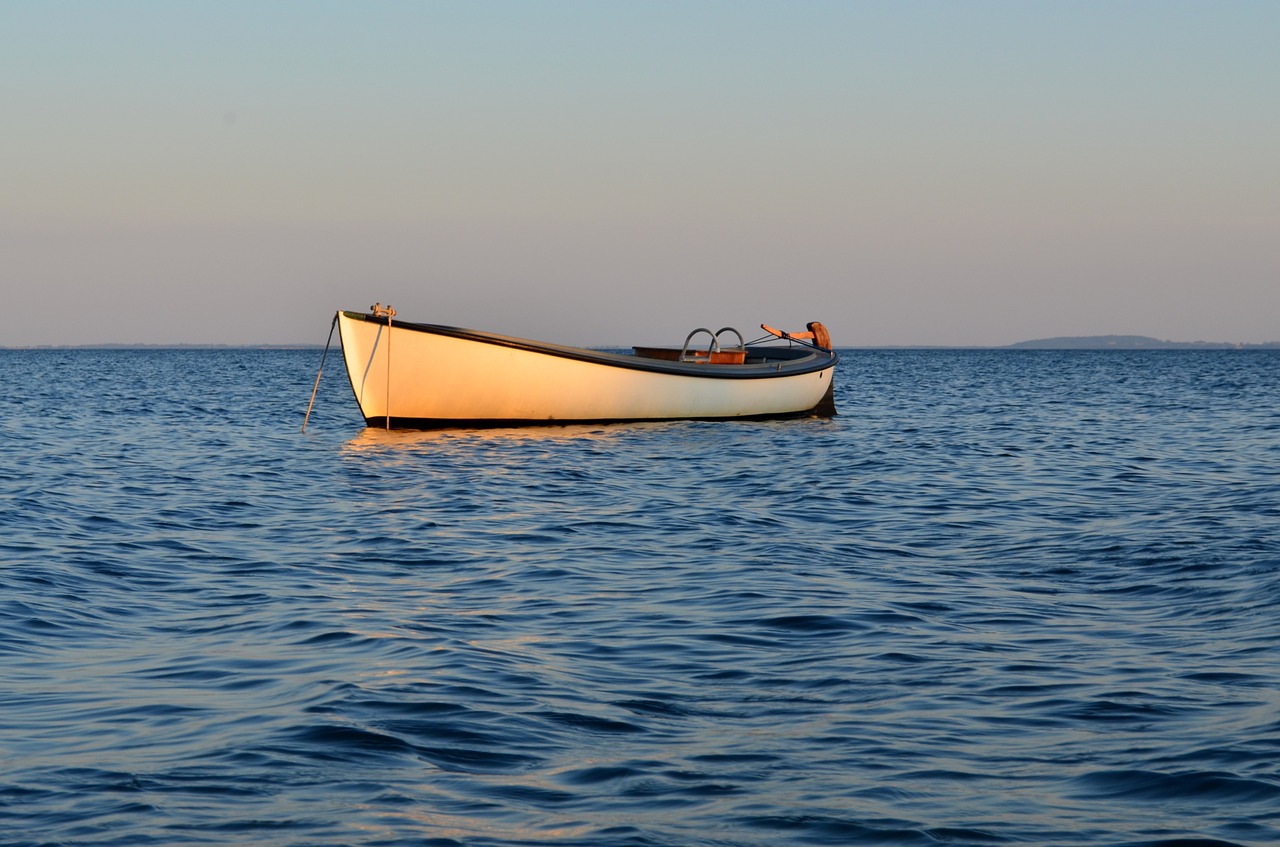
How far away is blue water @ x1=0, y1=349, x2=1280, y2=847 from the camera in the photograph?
4582 mm

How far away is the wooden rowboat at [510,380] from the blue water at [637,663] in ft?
19.6

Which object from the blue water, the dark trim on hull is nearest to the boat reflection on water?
the dark trim on hull

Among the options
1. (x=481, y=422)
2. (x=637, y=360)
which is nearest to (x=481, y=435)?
(x=481, y=422)

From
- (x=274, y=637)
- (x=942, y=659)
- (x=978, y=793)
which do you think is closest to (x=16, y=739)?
(x=274, y=637)

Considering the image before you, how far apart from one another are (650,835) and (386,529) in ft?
27.3

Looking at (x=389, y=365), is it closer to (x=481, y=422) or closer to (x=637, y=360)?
(x=481, y=422)

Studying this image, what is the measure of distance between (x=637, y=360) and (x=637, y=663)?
16939 mm

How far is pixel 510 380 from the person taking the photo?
23078 millimetres

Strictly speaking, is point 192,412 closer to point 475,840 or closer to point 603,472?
point 603,472

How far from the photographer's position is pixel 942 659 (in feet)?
22.8

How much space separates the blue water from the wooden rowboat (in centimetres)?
598

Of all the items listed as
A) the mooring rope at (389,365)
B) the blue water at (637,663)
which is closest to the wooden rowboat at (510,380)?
the mooring rope at (389,365)

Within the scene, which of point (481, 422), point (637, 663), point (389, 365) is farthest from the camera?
point (481, 422)

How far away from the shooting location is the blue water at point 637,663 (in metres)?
4.58
